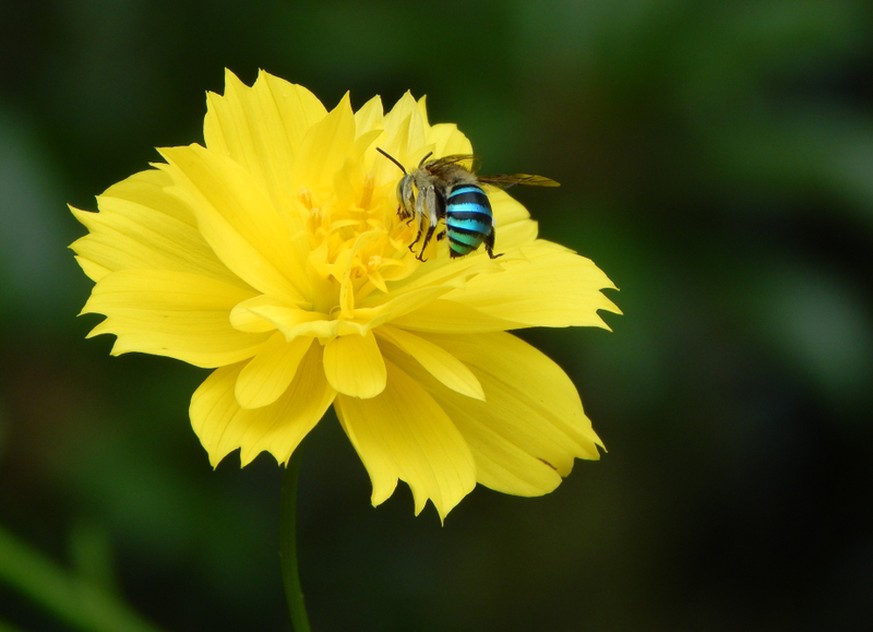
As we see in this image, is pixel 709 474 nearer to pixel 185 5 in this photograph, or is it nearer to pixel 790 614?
pixel 790 614

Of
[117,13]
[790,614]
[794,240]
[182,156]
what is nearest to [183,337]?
[182,156]

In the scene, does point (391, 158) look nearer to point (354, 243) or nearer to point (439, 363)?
point (354, 243)

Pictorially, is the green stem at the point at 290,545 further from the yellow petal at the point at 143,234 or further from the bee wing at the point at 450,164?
the bee wing at the point at 450,164

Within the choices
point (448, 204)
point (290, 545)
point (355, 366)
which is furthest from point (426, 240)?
point (290, 545)

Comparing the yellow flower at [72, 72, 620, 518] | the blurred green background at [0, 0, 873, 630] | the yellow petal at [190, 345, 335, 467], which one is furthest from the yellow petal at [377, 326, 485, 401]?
the blurred green background at [0, 0, 873, 630]

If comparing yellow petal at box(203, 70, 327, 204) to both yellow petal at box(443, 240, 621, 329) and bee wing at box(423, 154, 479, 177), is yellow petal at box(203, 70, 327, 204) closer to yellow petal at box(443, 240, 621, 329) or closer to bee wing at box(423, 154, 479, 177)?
bee wing at box(423, 154, 479, 177)
